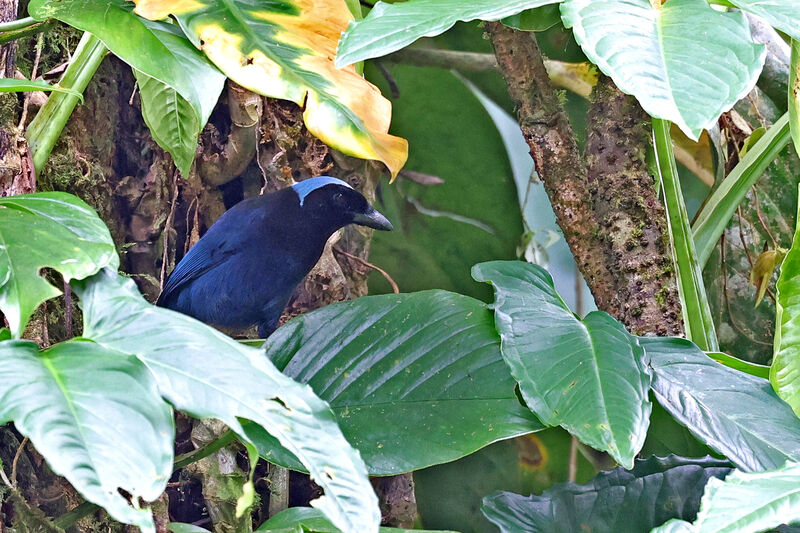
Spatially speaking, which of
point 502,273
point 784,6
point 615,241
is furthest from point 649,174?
point 784,6

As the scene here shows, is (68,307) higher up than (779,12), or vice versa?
(779,12)

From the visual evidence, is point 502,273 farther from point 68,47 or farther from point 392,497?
point 68,47

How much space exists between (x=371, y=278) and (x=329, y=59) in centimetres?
81

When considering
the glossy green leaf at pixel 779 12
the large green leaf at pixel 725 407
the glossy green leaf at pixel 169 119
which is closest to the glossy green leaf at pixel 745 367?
the large green leaf at pixel 725 407

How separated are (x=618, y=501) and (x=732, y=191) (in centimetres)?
54

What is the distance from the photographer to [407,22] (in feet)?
1.92

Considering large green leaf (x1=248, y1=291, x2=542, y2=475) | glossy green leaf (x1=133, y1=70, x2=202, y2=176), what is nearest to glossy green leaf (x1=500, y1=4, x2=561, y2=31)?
large green leaf (x1=248, y1=291, x2=542, y2=475)

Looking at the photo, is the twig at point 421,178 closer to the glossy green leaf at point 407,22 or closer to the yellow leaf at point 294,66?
the yellow leaf at point 294,66

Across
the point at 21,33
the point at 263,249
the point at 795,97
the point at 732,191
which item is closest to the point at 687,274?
the point at 732,191

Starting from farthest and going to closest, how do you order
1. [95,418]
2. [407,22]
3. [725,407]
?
[725,407], [407,22], [95,418]

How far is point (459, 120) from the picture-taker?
5.49 feet

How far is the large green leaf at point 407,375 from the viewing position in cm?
70

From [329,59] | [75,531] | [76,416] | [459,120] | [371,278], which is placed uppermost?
[329,59]

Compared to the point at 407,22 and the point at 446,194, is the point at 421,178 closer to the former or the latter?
the point at 446,194
